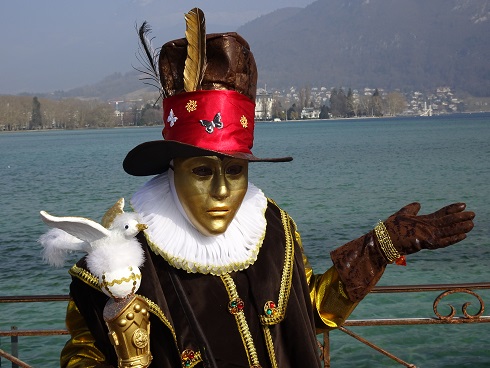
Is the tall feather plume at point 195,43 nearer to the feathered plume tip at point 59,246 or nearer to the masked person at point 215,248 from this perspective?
the masked person at point 215,248

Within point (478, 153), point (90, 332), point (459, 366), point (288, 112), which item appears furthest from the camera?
A: point (288, 112)

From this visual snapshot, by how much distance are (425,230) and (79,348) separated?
132cm

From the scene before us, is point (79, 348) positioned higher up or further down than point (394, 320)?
higher up

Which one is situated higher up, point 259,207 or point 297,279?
point 259,207

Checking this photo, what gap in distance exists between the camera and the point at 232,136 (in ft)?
8.73

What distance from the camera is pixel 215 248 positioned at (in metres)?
2.73

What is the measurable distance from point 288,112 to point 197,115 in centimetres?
18802

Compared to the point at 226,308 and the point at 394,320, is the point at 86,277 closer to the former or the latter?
the point at 226,308

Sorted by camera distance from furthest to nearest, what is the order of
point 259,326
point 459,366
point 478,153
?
point 478,153
point 459,366
point 259,326

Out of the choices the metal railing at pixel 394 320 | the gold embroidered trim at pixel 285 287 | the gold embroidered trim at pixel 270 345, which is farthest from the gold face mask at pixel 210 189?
the metal railing at pixel 394 320

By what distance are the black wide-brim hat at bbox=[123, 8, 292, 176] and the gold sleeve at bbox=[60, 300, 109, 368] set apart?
605mm

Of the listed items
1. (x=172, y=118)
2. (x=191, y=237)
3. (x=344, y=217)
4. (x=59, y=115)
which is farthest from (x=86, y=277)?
(x=59, y=115)

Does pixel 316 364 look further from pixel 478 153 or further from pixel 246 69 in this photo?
pixel 478 153

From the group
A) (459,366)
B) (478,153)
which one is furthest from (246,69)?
(478,153)
